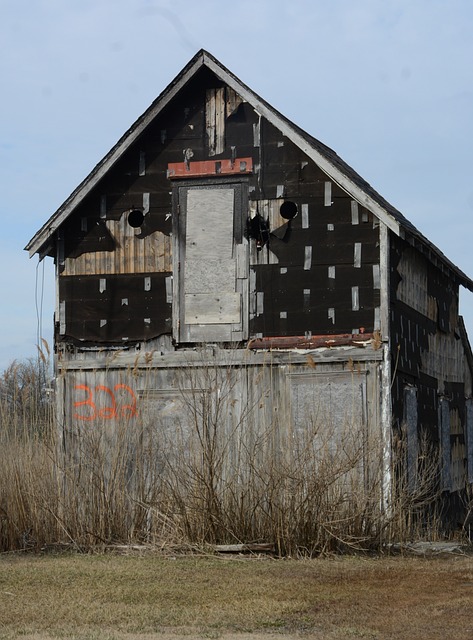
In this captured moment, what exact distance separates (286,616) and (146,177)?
9692 mm

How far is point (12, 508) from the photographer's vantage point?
14.2m

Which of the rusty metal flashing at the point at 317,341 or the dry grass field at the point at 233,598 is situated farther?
the rusty metal flashing at the point at 317,341

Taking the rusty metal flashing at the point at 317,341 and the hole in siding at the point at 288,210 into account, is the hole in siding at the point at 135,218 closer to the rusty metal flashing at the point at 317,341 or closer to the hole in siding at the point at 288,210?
the hole in siding at the point at 288,210

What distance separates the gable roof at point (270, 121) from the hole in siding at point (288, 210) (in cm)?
75

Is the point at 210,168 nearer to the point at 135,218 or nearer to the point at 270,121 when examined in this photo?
the point at 270,121

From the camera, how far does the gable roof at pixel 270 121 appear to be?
643 inches

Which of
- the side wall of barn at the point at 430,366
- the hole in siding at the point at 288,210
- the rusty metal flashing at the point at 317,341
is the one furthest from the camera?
the side wall of barn at the point at 430,366

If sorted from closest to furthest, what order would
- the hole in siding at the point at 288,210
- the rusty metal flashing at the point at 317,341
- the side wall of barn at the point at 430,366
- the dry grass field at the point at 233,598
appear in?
the dry grass field at the point at 233,598, the rusty metal flashing at the point at 317,341, the hole in siding at the point at 288,210, the side wall of barn at the point at 430,366

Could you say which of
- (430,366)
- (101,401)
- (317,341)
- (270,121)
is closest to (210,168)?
(270,121)

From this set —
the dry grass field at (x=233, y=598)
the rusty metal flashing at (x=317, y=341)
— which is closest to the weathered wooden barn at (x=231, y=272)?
the rusty metal flashing at (x=317, y=341)

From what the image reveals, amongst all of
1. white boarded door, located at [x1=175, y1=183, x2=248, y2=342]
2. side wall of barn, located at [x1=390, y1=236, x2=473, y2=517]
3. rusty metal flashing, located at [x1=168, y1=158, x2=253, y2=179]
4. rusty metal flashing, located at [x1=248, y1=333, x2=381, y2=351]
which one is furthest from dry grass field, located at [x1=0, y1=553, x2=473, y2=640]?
rusty metal flashing, located at [x1=168, y1=158, x2=253, y2=179]

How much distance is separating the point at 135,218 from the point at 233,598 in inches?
340

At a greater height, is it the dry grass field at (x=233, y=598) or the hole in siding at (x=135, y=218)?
the hole in siding at (x=135, y=218)

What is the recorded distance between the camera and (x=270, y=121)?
16859 millimetres
